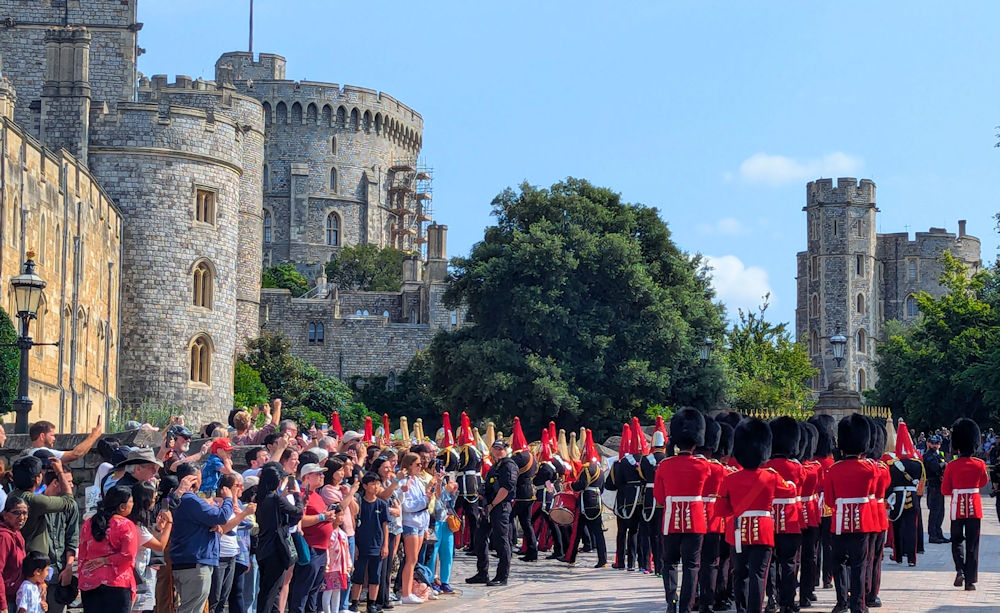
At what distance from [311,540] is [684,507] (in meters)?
3.18

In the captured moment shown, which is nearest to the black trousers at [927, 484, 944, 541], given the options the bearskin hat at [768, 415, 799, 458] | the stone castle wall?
the bearskin hat at [768, 415, 799, 458]

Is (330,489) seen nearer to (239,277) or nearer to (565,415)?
(565,415)

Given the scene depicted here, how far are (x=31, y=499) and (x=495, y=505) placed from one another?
708 cm

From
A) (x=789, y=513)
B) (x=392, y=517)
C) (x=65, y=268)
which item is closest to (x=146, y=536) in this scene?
(x=392, y=517)

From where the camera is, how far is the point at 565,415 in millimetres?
44625

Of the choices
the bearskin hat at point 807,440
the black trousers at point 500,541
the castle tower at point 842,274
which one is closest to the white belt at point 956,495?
the bearskin hat at point 807,440

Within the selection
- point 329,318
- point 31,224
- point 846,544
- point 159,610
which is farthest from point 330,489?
point 329,318

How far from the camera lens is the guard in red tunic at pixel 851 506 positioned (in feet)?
46.8

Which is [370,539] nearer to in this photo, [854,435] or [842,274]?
[854,435]

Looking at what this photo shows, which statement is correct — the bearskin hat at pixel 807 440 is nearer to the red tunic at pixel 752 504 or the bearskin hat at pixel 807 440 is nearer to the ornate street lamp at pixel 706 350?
the red tunic at pixel 752 504

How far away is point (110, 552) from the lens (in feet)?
36.4

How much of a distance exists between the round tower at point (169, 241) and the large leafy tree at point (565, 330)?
6524 millimetres

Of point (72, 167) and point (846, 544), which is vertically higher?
point (72, 167)

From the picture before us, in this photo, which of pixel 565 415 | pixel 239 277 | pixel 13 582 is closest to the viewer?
pixel 13 582
